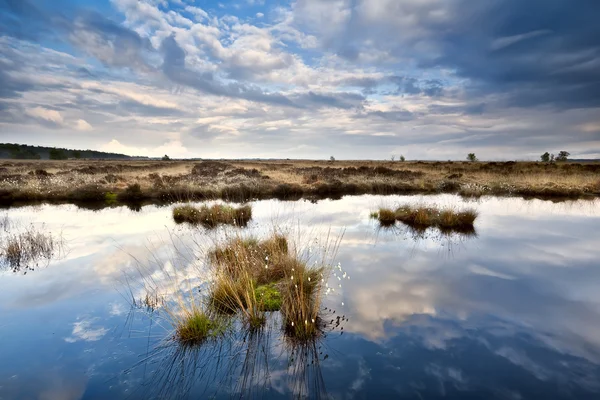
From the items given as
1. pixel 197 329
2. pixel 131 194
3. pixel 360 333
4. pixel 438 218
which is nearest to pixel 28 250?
pixel 197 329

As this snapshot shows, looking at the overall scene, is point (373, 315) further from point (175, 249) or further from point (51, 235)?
point (51, 235)

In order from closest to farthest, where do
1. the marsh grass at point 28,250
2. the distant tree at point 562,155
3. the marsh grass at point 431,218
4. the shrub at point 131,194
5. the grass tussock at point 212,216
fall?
the marsh grass at point 28,250, the marsh grass at point 431,218, the grass tussock at point 212,216, the shrub at point 131,194, the distant tree at point 562,155

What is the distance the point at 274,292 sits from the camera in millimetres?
8047

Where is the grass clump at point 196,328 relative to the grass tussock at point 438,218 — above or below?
below

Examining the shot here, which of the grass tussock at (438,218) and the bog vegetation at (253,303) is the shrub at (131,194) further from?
the grass tussock at (438,218)

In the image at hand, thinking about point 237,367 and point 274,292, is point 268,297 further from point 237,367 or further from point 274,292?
point 237,367

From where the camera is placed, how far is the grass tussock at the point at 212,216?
17.0m

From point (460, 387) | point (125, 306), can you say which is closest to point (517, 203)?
point (460, 387)

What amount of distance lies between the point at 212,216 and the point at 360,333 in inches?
479

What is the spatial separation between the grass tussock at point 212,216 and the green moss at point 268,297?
845cm

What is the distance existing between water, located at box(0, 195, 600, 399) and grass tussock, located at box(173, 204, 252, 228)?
3.94 m

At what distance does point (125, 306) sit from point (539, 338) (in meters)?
9.24

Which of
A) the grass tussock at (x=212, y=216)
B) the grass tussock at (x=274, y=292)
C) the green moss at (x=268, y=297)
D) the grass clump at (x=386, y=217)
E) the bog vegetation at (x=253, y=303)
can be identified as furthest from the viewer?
the grass clump at (x=386, y=217)

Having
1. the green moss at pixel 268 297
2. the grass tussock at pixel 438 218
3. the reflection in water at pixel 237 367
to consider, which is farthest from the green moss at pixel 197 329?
the grass tussock at pixel 438 218
